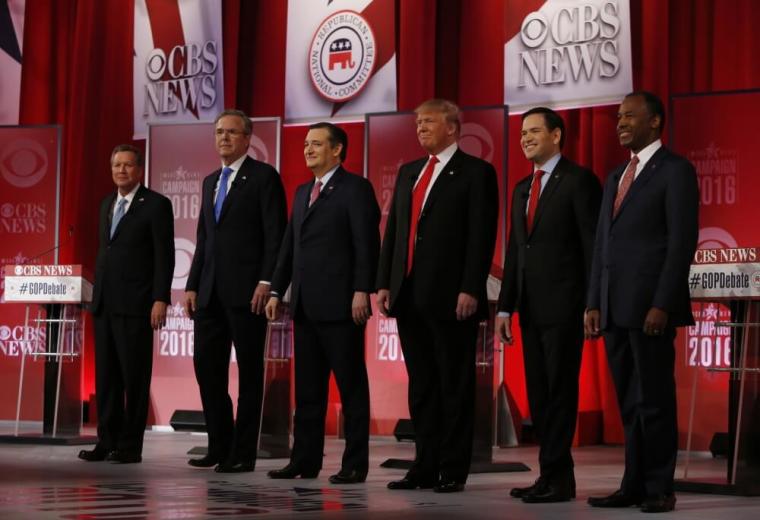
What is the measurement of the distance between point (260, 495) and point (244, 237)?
137 cm

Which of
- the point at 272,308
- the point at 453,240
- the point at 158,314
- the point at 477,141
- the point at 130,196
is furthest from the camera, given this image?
the point at 477,141

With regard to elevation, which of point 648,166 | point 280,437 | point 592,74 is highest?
point 592,74

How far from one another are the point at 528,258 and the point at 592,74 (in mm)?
2832

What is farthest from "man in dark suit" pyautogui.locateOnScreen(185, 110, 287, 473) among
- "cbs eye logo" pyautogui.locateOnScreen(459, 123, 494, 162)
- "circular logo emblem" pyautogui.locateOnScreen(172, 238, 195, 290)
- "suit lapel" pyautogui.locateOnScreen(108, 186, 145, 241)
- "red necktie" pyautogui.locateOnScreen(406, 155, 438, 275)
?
"circular logo emblem" pyautogui.locateOnScreen(172, 238, 195, 290)

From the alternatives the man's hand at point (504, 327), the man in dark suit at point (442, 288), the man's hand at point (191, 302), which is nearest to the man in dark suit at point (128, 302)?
the man's hand at point (191, 302)

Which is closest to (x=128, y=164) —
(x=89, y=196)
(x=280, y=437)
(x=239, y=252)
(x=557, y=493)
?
(x=239, y=252)

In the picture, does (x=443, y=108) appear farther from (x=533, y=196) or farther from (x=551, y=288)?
(x=551, y=288)

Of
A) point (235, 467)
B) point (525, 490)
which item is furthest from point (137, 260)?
point (525, 490)

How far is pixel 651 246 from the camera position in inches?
Answer: 169

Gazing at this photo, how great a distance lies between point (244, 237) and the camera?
18.4 feet

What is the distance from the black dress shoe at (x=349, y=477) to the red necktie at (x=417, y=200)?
87 centimetres

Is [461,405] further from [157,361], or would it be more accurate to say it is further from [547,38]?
[157,361]

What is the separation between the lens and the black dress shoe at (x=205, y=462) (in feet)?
18.8

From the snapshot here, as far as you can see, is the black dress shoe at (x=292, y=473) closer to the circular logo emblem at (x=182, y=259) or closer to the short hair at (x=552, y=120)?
the short hair at (x=552, y=120)
